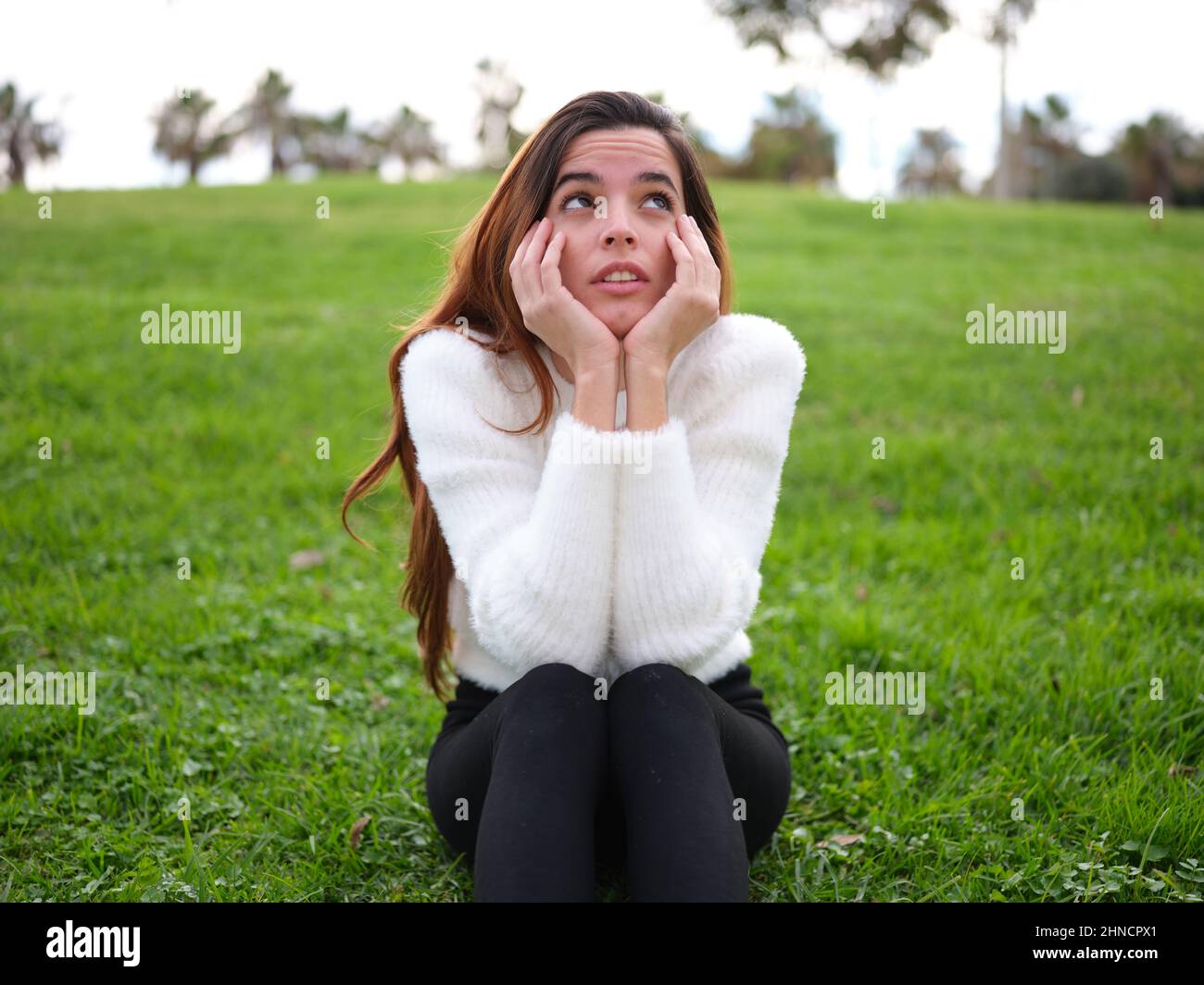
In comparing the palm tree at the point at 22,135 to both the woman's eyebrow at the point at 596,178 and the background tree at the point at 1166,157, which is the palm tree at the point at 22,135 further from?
the background tree at the point at 1166,157

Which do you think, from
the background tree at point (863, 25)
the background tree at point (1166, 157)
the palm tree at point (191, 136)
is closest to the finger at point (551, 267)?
the background tree at point (863, 25)

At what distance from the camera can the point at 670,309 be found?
244 centimetres

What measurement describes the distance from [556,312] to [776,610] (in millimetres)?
2141

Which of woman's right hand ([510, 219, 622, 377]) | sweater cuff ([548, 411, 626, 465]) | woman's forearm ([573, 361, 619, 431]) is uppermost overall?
woman's right hand ([510, 219, 622, 377])

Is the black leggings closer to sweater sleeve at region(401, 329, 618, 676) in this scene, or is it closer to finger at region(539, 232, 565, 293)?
sweater sleeve at region(401, 329, 618, 676)

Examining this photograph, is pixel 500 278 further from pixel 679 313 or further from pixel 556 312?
pixel 679 313

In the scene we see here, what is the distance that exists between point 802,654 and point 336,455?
3.20 meters

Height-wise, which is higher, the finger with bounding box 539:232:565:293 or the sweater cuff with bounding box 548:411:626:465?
the finger with bounding box 539:232:565:293

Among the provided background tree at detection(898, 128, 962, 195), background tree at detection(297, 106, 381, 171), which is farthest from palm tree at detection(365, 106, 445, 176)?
background tree at detection(898, 128, 962, 195)

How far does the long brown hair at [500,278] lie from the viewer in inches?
102

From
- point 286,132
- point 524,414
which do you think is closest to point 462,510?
point 524,414

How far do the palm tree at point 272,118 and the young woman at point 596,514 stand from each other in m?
43.4

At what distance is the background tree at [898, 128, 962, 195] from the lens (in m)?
54.4

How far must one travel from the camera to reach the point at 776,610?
4148 mm
